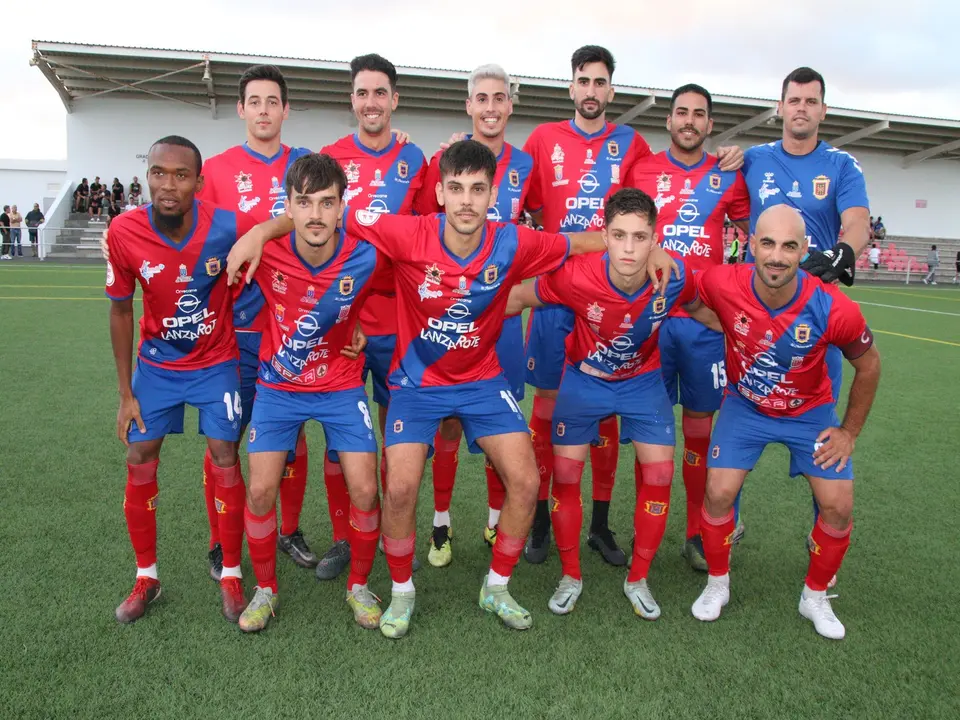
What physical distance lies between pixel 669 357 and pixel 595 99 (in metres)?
1.50

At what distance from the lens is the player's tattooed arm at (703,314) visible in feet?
11.5

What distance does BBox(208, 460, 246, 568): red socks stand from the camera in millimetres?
3254

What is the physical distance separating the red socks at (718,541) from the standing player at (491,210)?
108 cm

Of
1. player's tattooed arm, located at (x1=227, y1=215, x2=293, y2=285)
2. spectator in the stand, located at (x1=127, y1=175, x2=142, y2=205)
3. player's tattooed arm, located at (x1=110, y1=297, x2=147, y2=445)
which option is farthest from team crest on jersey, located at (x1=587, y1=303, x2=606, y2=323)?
spectator in the stand, located at (x1=127, y1=175, x2=142, y2=205)

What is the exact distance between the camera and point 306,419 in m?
3.18

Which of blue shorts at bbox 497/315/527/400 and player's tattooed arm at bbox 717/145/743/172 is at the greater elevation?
player's tattooed arm at bbox 717/145/743/172

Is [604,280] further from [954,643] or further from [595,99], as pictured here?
[954,643]

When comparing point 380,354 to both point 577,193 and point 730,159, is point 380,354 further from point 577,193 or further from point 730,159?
point 730,159

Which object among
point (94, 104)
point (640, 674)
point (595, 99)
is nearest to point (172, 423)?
point (640, 674)

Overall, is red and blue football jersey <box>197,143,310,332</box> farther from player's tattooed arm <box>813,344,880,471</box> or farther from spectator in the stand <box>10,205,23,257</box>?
spectator in the stand <box>10,205,23,257</box>

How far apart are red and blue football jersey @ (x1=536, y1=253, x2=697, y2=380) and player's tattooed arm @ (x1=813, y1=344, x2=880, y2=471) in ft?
2.59

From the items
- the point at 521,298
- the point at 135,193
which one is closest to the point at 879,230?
the point at 135,193

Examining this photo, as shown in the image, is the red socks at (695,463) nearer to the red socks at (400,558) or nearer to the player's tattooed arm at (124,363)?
the red socks at (400,558)

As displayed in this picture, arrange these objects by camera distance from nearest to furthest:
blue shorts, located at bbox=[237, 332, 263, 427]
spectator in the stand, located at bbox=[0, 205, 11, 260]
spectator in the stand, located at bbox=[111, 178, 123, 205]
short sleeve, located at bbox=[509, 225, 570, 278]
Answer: short sleeve, located at bbox=[509, 225, 570, 278] < blue shorts, located at bbox=[237, 332, 263, 427] < spectator in the stand, located at bbox=[0, 205, 11, 260] < spectator in the stand, located at bbox=[111, 178, 123, 205]
